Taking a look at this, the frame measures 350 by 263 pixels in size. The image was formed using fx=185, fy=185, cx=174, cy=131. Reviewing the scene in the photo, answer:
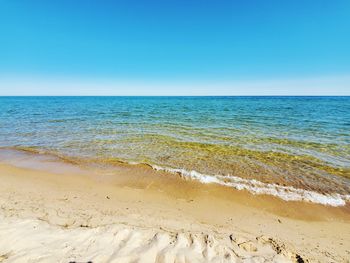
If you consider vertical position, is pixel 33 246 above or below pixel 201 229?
above

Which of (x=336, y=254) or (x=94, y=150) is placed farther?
(x=94, y=150)

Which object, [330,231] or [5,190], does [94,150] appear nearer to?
[5,190]

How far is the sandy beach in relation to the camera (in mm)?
2707

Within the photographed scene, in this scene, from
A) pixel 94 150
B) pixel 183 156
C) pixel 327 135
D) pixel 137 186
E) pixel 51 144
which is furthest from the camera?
pixel 327 135

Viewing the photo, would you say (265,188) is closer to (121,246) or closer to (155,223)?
(155,223)

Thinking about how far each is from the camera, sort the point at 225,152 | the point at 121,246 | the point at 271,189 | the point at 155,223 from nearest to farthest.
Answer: the point at 121,246, the point at 155,223, the point at 271,189, the point at 225,152

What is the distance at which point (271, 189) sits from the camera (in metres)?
5.21

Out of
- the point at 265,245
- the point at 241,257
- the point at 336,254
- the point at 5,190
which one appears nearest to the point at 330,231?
the point at 336,254

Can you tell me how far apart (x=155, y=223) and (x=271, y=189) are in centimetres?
350

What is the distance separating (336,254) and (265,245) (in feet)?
3.79

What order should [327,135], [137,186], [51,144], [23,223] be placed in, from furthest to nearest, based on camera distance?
1. [327,135]
2. [51,144]
3. [137,186]
4. [23,223]

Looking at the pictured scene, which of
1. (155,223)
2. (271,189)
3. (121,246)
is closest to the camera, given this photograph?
(121,246)

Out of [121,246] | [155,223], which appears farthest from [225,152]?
[121,246]

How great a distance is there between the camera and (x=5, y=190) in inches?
191
